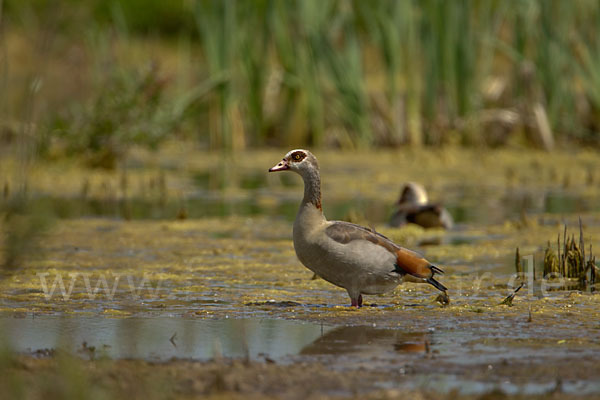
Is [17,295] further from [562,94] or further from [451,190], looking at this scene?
[562,94]

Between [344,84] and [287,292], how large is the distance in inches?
325

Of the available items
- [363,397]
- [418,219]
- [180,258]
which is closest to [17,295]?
[180,258]

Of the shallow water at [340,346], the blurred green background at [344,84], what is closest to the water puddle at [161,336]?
the shallow water at [340,346]

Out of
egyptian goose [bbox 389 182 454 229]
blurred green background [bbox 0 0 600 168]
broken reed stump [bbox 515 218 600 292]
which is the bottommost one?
broken reed stump [bbox 515 218 600 292]

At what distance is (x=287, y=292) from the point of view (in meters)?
7.18

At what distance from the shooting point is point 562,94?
15641 millimetres

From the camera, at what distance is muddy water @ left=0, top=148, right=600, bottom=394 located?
5.23m

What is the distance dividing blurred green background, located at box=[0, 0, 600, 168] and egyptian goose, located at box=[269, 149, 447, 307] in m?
7.92

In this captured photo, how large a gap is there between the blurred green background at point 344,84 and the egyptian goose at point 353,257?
792 centimetres

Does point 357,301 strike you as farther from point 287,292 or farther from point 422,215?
point 422,215

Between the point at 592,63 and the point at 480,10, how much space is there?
1.74 meters

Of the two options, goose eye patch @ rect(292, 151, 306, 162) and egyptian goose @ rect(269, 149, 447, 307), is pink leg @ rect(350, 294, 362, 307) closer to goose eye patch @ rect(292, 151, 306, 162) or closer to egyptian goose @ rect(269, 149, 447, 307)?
egyptian goose @ rect(269, 149, 447, 307)

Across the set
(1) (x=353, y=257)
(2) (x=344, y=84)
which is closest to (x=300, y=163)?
(1) (x=353, y=257)

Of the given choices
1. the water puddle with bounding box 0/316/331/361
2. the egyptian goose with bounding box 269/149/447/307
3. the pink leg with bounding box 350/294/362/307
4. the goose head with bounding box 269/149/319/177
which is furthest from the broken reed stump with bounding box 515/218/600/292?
the water puddle with bounding box 0/316/331/361
